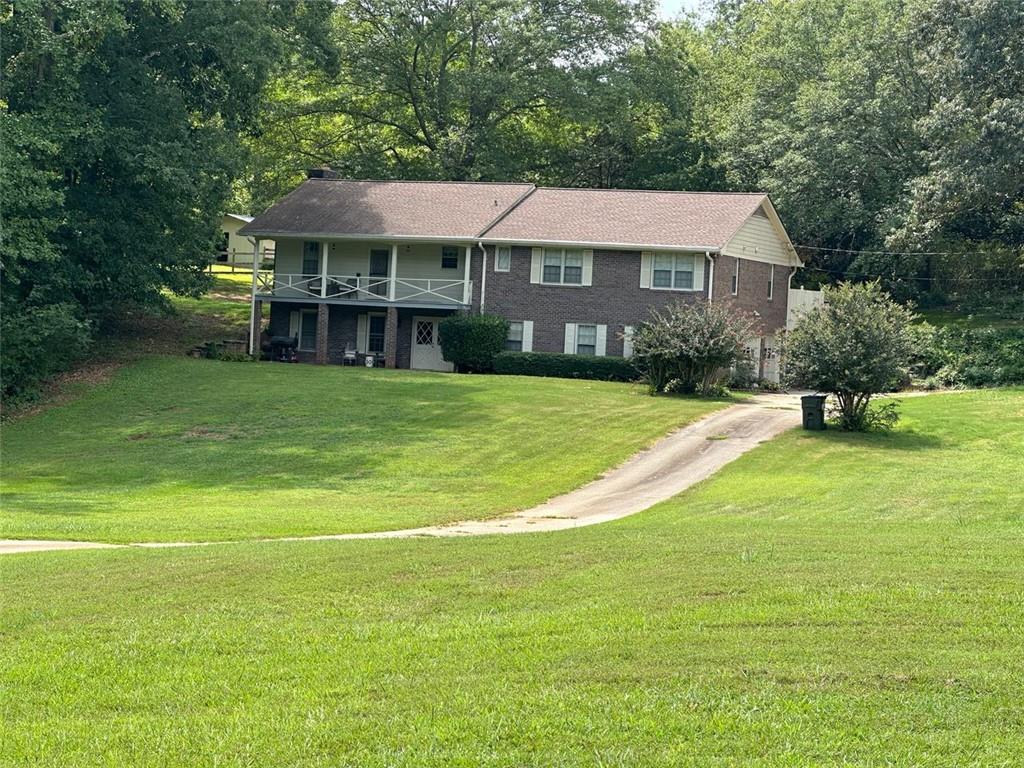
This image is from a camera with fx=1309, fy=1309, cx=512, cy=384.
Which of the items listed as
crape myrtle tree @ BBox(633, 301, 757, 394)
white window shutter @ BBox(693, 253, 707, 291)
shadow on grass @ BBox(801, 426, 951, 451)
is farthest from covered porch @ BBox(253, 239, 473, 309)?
shadow on grass @ BBox(801, 426, 951, 451)

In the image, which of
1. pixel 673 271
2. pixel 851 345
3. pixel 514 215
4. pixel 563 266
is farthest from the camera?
pixel 514 215

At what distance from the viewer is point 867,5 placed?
6081 cm

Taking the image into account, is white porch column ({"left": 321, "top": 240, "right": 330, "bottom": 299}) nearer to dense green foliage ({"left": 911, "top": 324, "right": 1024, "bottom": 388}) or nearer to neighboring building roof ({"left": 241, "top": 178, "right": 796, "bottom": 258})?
neighboring building roof ({"left": 241, "top": 178, "right": 796, "bottom": 258})

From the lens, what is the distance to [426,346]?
46.6 metres

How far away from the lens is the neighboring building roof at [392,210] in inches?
1817

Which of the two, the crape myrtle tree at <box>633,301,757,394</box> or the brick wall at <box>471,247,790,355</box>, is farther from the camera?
the brick wall at <box>471,247,790,355</box>

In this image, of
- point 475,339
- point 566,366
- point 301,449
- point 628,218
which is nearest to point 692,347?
point 566,366

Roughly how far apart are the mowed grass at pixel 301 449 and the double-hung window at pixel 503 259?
19.2 ft

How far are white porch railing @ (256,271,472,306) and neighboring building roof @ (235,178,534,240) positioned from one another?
63.0 inches

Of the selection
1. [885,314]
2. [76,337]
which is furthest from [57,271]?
[885,314]

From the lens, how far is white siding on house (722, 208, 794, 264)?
43688mm

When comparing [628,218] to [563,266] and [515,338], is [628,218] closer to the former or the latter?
[563,266]

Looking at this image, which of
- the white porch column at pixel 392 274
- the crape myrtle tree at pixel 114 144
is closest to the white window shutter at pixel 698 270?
the white porch column at pixel 392 274

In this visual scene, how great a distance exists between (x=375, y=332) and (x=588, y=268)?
340 inches
